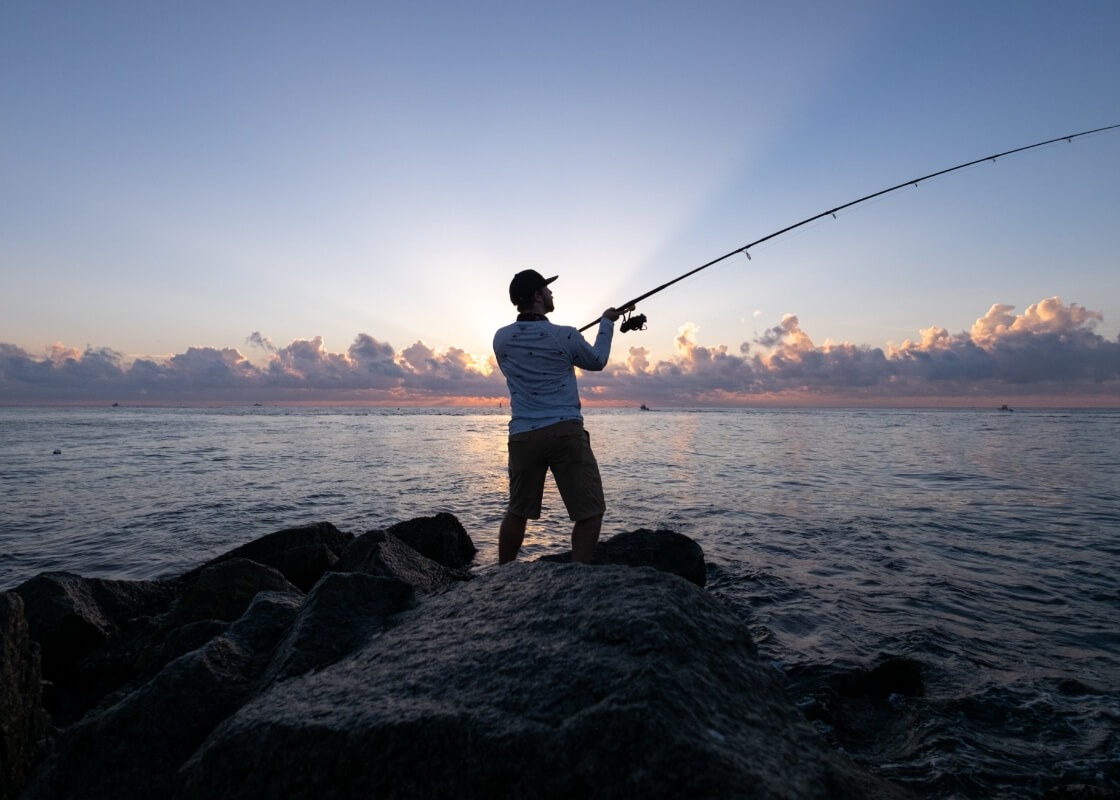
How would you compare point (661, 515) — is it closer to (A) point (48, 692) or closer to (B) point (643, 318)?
(B) point (643, 318)

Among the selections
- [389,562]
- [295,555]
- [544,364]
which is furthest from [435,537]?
[544,364]

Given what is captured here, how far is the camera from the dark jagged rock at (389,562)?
5590mm

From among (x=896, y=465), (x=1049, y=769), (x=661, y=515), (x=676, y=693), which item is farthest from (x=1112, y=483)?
(x=676, y=693)

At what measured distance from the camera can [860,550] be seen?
27.9 feet

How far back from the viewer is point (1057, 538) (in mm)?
8906

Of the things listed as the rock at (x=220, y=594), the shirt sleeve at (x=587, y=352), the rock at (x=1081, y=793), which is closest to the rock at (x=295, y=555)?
the rock at (x=220, y=594)

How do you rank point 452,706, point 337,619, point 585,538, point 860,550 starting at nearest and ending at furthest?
point 452,706 → point 337,619 → point 585,538 → point 860,550

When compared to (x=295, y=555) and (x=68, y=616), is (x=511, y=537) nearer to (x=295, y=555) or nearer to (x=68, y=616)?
(x=295, y=555)

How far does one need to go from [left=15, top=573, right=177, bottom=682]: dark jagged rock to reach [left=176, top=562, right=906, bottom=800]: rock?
3703 mm

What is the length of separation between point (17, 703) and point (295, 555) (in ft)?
13.7

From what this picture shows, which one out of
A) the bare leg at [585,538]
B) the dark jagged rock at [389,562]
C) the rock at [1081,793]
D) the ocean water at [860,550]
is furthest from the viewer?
the dark jagged rock at [389,562]

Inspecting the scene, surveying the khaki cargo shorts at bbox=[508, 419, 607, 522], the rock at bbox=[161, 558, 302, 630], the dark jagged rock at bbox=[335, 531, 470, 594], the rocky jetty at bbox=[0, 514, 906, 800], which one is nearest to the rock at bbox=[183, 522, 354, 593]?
the dark jagged rock at bbox=[335, 531, 470, 594]

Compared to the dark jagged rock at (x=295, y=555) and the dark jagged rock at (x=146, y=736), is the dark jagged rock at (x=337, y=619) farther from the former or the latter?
the dark jagged rock at (x=295, y=555)

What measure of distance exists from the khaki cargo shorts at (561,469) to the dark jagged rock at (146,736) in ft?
7.51
